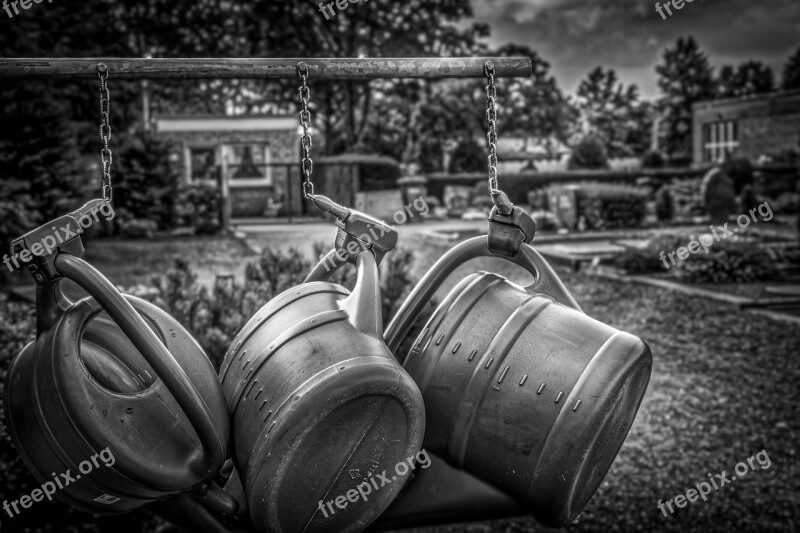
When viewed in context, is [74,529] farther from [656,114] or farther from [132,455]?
[656,114]

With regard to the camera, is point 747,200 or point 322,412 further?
point 747,200

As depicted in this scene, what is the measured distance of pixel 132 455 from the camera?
1.20 meters

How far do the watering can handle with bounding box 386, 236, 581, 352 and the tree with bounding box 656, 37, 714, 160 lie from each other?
124ft

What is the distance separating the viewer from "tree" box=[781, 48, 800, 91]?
44.2 metres

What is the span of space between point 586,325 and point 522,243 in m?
0.20

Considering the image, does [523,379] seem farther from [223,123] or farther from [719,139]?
[719,139]

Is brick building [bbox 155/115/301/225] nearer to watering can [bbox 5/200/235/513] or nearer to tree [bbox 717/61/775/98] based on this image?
watering can [bbox 5/200/235/513]

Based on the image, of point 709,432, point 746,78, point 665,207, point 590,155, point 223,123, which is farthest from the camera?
point 746,78

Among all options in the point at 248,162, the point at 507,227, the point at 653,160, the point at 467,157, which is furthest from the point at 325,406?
the point at 653,160

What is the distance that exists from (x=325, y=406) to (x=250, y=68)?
0.71 m

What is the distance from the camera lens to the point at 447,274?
1468mm

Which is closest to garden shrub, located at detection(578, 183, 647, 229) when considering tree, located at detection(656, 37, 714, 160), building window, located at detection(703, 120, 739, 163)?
building window, located at detection(703, 120, 739, 163)

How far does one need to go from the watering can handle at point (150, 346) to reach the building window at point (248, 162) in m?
24.2

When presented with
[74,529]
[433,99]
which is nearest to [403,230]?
[433,99]
